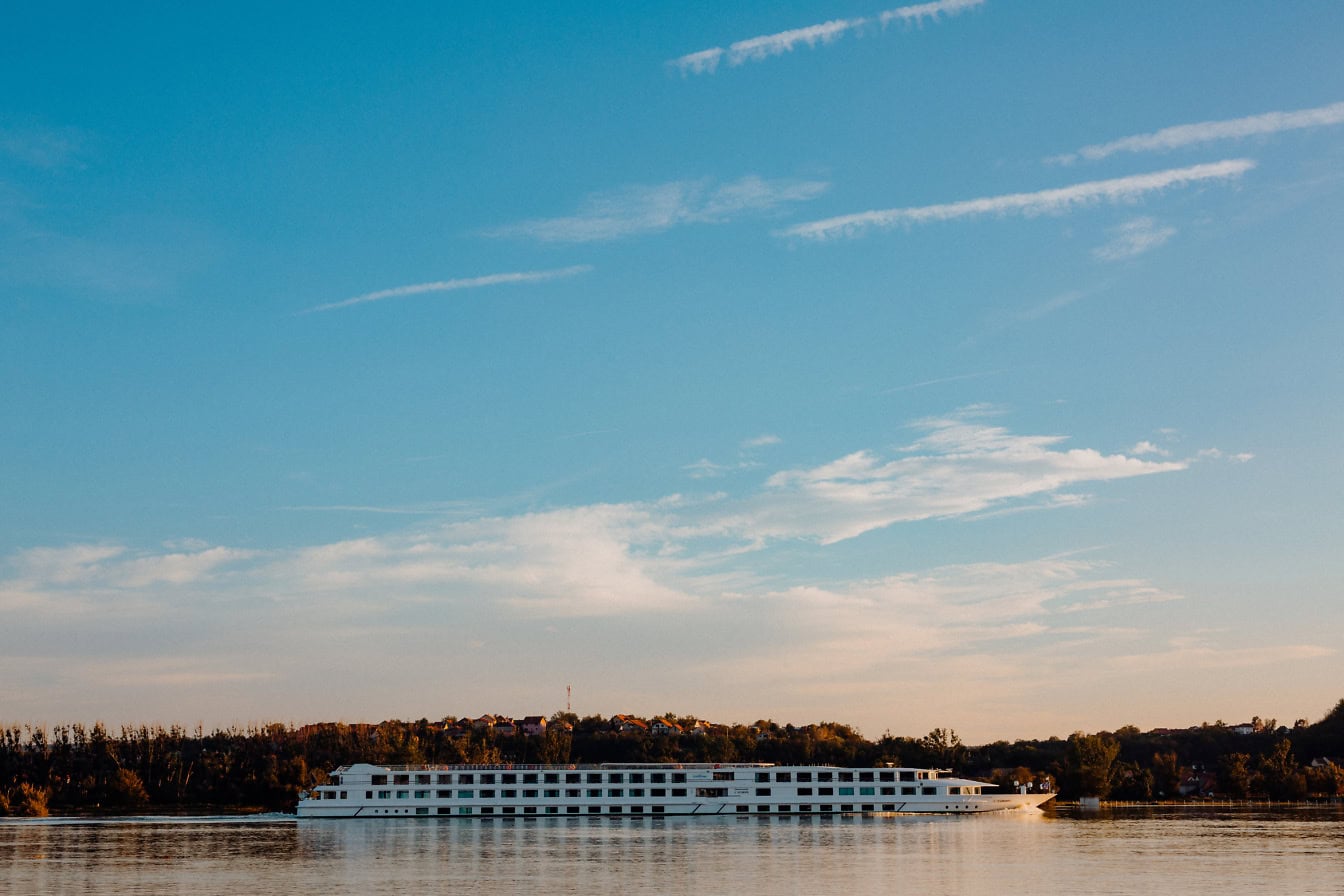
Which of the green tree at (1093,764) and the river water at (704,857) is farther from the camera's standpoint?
the green tree at (1093,764)

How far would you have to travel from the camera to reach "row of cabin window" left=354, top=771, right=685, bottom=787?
124625 millimetres

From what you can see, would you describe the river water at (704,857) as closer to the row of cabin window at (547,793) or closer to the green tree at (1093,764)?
the row of cabin window at (547,793)

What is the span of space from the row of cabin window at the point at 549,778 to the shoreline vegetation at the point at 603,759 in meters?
31.0

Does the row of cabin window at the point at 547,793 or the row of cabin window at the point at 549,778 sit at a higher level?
the row of cabin window at the point at 549,778

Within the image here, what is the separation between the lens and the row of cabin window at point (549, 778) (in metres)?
125

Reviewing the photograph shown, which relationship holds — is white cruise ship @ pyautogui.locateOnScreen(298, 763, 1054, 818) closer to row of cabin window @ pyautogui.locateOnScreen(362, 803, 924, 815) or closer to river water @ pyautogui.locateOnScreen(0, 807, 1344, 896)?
row of cabin window @ pyautogui.locateOnScreen(362, 803, 924, 815)

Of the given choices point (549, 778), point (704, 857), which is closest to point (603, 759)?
point (549, 778)

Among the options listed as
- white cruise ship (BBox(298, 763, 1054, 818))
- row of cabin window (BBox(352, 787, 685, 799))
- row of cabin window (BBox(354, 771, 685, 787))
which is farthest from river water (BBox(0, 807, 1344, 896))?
row of cabin window (BBox(354, 771, 685, 787))

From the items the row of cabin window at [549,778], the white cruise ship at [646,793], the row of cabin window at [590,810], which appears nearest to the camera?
the white cruise ship at [646,793]

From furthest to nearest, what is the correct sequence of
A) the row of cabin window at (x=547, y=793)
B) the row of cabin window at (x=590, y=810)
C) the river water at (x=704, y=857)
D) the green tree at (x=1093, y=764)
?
1. the green tree at (x=1093, y=764)
2. the row of cabin window at (x=547, y=793)
3. the row of cabin window at (x=590, y=810)
4. the river water at (x=704, y=857)

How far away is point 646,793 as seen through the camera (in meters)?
126

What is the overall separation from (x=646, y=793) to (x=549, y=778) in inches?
377

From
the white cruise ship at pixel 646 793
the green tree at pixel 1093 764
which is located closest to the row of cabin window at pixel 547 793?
the white cruise ship at pixel 646 793

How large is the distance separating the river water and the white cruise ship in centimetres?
708
